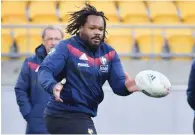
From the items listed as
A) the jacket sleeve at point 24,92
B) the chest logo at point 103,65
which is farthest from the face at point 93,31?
the jacket sleeve at point 24,92

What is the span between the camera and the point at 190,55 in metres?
9.64

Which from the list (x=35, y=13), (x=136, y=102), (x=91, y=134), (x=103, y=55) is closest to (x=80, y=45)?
(x=103, y=55)

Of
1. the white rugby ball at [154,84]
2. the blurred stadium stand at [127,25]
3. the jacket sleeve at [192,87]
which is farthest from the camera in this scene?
the blurred stadium stand at [127,25]

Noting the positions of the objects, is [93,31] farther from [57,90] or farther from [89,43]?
[57,90]

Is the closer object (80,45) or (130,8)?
(80,45)

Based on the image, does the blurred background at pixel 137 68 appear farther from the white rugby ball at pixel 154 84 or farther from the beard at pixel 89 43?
the white rugby ball at pixel 154 84

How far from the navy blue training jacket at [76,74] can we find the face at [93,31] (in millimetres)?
83

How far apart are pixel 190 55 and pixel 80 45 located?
4306 mm

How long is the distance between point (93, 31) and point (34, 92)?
193cm

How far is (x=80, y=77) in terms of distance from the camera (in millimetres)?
5484

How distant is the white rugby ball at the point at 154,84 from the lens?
17.5 feet

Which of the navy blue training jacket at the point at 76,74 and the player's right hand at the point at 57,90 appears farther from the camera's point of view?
the navy blue training jacket at the point at 76,74

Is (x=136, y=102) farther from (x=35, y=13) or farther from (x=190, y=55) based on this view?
(x=35, y=13)

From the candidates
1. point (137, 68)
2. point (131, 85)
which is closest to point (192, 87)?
point (131, 85)
